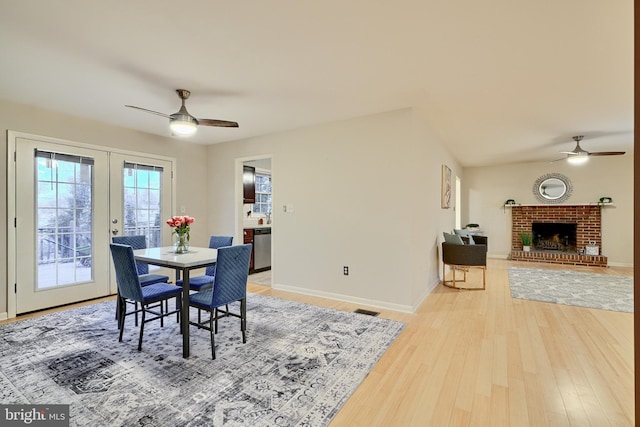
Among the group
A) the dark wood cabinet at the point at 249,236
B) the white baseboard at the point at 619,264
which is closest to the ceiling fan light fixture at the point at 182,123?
the dark wood cabinet at the point at 249,236

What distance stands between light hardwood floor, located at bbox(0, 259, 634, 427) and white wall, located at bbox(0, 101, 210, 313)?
3.79 m

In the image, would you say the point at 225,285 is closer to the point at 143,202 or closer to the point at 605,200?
the point at 143,202

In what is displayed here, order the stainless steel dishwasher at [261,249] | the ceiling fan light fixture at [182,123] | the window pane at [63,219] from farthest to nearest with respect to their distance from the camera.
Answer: the stainless steel dishwasher at [261,249]
the window pane at [63,219]
the ceiling fan light fixture at [182,123]

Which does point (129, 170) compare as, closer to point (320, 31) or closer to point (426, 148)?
point (320, 31)

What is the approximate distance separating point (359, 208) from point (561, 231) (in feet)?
20.9

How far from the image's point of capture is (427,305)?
3.82 meters

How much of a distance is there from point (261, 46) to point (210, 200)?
3818 mm

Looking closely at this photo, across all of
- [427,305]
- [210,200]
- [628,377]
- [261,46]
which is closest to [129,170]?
[210,200]

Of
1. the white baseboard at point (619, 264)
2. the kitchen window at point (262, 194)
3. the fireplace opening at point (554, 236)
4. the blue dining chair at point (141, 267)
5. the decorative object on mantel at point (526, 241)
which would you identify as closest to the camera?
the blue dining chair at point (141, 267)

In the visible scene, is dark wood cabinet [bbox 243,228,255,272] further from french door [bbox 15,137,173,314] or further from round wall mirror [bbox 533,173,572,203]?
round wall mirror [bbox 533,173,572,203]

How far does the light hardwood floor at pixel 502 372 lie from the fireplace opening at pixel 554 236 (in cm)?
440

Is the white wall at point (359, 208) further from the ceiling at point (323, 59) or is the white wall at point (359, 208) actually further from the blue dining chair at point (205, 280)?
the blue dining chair at point (205, 280)

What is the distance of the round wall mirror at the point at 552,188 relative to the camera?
6.99 metres

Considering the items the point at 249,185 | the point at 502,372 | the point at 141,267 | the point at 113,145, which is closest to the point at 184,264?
the point at 141,267
